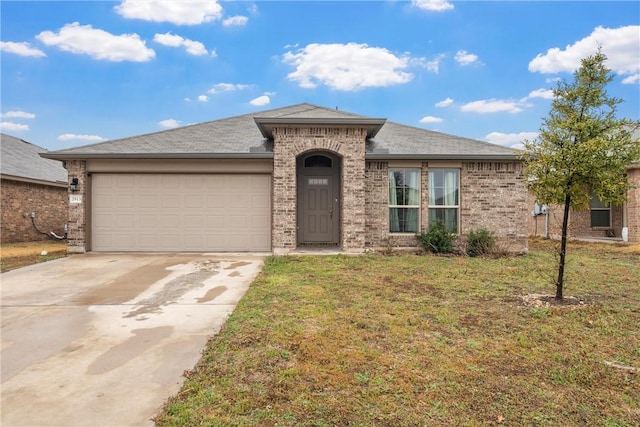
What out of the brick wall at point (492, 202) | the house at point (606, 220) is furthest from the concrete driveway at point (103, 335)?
the house at point (606, 220)

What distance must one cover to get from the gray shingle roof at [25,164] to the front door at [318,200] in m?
11.6

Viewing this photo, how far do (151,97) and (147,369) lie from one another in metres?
21.4

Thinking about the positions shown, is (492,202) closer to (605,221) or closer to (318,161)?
(318,161)

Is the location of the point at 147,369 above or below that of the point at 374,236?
below

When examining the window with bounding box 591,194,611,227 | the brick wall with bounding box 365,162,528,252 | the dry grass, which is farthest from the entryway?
the window with bounding box 591,194,611,227

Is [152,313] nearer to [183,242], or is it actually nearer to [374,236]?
[183,242]

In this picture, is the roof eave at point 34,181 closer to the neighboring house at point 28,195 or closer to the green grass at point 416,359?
the neighboring house at point 28,195

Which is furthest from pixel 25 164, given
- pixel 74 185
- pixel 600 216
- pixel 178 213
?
pixel 600 216

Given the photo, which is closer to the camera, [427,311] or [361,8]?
[427,311]

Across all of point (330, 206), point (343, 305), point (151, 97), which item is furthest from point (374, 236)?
point (151, 97)

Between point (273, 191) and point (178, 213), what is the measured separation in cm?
303

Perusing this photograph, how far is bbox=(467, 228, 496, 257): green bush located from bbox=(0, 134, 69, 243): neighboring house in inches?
661

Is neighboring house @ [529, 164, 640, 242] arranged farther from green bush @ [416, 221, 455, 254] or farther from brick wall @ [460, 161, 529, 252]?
green bush @ [416, 221, 455, 254]

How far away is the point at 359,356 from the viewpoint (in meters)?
3.49
